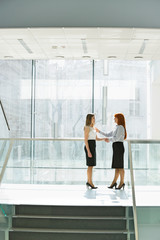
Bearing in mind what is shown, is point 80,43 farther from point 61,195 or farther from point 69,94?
point 69,94

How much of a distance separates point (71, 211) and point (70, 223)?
0.22m

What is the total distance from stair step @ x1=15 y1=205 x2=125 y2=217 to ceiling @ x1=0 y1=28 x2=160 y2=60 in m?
2.96

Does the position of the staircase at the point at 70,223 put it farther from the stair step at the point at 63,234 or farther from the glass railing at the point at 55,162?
the glass railing at the point at 55,162

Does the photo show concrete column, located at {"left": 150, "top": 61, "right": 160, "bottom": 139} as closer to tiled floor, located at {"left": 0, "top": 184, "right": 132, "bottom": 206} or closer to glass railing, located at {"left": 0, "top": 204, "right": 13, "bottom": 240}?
tiled floor, located at {"left": 0, "top": 184, "right": 132, "bottom": 206}

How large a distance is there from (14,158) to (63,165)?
1000 millimetres

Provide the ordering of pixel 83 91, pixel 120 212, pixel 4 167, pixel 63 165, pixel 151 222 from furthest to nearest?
1. pixel 83 91
2. pixel 63 165
3. pixel 4 167
4. pixel 120 212
5. pixel 151 222

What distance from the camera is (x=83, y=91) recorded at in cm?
1360

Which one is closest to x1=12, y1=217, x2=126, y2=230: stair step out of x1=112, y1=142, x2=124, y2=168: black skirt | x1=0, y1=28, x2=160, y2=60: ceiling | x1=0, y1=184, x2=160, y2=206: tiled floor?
x1=0, y1=184, x2=160, y2=206: tiled floor

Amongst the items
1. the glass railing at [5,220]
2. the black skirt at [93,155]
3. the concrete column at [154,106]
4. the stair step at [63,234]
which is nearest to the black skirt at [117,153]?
the black skirt at [93,155]

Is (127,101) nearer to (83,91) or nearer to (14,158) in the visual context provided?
(83,91)

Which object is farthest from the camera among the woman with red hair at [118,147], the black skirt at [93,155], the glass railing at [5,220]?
the black skirt at [93,155]

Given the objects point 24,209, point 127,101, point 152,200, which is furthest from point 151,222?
point 127,101

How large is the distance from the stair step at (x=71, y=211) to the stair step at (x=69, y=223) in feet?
0.52

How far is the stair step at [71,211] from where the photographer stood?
6043 millimetres
